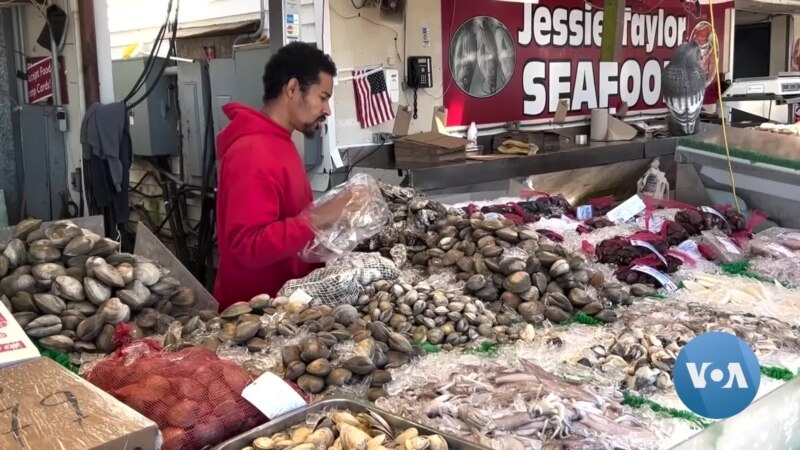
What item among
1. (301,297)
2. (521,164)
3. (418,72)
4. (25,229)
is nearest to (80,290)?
(25,229)

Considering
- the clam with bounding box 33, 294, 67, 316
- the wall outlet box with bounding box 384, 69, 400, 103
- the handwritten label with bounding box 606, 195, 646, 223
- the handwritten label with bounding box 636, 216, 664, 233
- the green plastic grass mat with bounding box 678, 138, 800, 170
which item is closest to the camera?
the clam with bounding box 33, 294, 67, 316

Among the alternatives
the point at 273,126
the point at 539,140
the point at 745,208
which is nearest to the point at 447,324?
the point at 273,126

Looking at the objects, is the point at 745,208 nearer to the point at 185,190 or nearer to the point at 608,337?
the point at 608,337

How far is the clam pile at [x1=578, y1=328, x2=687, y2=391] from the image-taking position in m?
1.86

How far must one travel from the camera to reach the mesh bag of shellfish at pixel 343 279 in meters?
2.31

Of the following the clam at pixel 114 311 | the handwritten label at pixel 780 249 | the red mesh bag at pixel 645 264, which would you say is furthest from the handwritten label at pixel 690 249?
the clam at pixel 114 311

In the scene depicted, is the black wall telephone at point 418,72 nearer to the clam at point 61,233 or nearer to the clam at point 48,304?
the clam at point 61,233

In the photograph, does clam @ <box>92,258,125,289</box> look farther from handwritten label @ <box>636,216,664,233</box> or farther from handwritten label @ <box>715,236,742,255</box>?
handwritten label @ <box>715,236,742,255</box>

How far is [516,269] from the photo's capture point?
246 centimetres

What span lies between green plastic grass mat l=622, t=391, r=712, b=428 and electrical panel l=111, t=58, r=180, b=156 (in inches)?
215

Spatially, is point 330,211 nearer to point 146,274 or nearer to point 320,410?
point 146,274

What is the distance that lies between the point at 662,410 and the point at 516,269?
81 centimetres

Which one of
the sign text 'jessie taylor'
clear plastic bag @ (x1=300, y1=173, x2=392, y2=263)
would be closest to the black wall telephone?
the sign text 'jessie taylor'

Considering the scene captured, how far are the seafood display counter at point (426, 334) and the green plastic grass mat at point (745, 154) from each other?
61 cm
